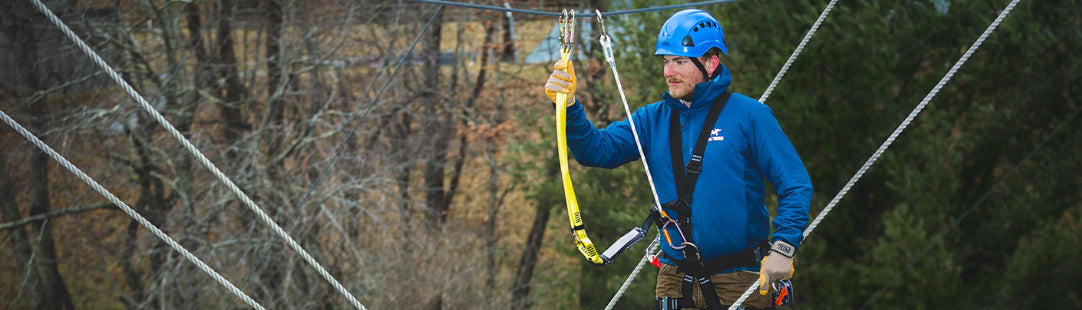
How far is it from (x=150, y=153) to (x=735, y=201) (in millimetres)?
8107

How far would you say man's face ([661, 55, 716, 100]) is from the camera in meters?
2.53

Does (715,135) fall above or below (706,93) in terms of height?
below

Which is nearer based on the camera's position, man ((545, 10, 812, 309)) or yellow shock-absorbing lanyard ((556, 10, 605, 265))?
man ((545, 10, 812, 309))

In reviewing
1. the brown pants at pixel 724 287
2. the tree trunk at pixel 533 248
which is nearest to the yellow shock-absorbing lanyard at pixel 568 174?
the brown pants at pixel 724 287

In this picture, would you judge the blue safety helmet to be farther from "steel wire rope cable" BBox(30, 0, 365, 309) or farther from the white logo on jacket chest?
"steel wire rope cable" BBox(30, 0, 365, 309)

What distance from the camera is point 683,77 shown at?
2.53 metres

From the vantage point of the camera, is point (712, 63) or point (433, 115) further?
point (433, 115)

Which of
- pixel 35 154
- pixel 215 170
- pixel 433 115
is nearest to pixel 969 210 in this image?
pixel 433 115

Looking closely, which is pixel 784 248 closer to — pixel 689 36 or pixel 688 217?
pixel 688 217

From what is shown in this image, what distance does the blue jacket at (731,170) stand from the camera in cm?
238

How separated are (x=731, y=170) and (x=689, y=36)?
0.42m

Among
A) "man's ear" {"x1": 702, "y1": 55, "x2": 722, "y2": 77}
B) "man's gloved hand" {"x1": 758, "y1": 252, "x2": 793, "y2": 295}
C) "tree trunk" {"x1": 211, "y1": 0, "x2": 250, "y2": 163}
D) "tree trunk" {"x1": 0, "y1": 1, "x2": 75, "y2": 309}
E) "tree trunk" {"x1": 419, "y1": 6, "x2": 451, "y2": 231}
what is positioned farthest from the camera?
"tree trunk" {"x1": 419, "y1": 6, "x2": 451, "y2": 231}

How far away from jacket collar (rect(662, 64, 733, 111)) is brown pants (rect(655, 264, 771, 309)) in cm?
52

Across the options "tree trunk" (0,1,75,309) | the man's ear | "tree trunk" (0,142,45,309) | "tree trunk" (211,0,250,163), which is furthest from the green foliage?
"tree trunk" (0,142,45,309)
